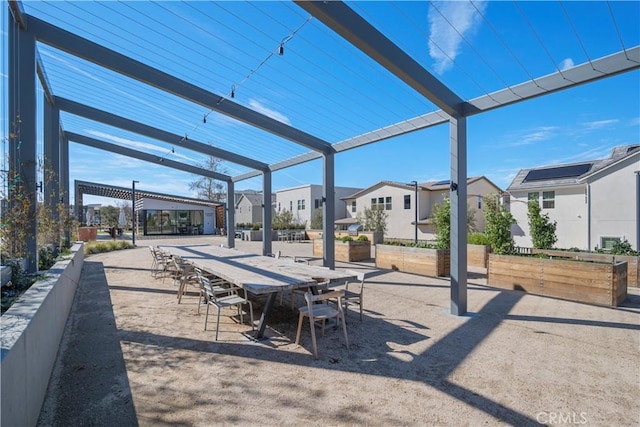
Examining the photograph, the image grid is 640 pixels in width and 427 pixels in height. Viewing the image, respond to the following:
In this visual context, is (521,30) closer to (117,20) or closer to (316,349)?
(316,349)

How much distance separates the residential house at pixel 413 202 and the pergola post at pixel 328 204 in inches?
524

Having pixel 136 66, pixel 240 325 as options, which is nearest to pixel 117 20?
pixel 136 66

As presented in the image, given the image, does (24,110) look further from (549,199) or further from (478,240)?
(549,199)

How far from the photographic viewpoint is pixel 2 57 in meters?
4.24

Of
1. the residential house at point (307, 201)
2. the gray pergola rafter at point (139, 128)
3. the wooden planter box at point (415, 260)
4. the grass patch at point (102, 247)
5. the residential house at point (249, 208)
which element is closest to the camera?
the gray pergola rafter at point (139, 128)

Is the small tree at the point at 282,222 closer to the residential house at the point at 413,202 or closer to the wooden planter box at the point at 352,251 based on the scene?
the residential house at the point at 413,202

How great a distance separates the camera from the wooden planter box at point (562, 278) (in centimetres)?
563

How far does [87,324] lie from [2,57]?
3.73 metres

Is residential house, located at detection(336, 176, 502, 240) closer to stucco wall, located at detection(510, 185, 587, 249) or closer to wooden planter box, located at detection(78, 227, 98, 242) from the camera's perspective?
stucco wall, located at detection(510, 185, 587, 249)

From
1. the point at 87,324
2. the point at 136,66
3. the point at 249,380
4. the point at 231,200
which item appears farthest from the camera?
the point at 231,200

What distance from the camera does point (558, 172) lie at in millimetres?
14953

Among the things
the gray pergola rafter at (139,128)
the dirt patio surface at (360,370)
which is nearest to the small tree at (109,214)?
the gray pergola rafter at (139,128)

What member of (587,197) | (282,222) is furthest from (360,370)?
(282,222)

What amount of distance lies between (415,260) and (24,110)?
27.9 feet
